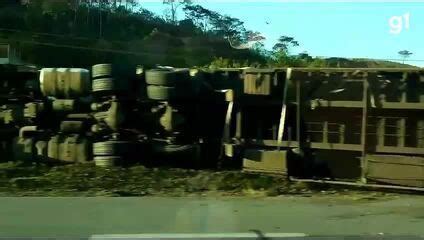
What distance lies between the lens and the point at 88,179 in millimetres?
12070

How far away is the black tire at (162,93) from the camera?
12.8 m

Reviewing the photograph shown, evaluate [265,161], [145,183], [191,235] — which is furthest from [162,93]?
[191,235]

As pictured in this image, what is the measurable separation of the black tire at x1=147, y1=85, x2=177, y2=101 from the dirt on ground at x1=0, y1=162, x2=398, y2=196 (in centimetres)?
135

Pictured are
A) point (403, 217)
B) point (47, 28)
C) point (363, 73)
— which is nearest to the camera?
point (403, 217)

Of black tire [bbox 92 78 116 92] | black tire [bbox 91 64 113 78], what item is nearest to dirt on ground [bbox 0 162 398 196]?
black tire [bbox 92 78 116 92]

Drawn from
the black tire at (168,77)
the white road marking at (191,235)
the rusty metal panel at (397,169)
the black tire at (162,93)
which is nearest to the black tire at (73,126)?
the black tire at (162,93)

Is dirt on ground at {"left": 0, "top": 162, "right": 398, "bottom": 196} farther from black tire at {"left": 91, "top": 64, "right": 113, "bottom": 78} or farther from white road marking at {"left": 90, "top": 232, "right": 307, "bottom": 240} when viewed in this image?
white road marking at {"left": 90, "top": 232, "right": 307, "bottom": 240}

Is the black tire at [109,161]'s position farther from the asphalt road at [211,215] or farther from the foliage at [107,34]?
the foliage at [107,34]

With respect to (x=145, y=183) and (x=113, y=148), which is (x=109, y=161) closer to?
(x=113, y=148)

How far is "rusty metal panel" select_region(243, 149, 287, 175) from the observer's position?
1200 cm

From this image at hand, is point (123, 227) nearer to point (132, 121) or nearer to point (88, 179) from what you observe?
point (88, 179)

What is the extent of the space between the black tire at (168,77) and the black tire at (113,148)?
1293 mm

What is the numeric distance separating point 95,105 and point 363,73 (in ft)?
17.8

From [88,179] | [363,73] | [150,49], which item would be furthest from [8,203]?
[150,49]
